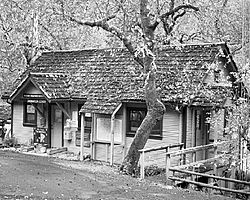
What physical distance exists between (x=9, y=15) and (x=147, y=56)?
15929 millimetres

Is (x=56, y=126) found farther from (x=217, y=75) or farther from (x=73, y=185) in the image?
(x=73, y=185)

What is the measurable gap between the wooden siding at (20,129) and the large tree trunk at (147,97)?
26.5 feet

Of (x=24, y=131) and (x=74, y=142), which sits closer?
(x=74, y=142)

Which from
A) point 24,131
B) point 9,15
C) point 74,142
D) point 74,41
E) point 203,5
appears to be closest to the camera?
point 203,5

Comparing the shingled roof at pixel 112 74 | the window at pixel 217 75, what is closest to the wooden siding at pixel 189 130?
the shingled roof at pixel 112 74

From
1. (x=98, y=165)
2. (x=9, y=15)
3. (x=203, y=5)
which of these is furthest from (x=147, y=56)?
(x=9, y=15)

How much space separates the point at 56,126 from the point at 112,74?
4.08 metres

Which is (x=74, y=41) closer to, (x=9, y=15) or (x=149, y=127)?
(x=9, y=15)

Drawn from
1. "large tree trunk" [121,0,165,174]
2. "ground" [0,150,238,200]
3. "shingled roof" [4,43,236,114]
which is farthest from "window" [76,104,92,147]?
"large tree trunk" [121,0,165,174]

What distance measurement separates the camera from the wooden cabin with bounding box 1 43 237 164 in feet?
62.2

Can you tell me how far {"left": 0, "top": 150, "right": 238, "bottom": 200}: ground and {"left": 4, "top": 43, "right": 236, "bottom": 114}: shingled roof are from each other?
13.8 feet

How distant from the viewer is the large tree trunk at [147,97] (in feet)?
53.4

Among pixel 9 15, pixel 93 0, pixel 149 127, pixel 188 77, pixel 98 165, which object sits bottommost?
pixel 98 165

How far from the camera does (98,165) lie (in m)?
19.3
